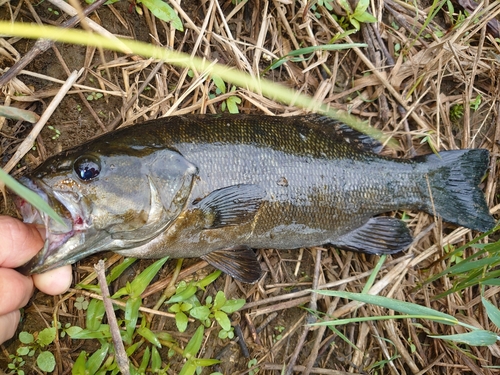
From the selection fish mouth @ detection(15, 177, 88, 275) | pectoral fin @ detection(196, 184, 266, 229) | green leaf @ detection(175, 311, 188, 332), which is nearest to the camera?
fish mouth @ detection(15, 177, 88, 275)

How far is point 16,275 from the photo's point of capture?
103 inches

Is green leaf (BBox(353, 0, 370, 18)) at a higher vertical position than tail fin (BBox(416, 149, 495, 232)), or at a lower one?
higher

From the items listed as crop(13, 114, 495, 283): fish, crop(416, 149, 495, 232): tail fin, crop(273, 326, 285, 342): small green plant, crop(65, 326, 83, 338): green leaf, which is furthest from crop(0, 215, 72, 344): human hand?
crop(416, 149, 495, 232): tail fin

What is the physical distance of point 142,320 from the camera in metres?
2.99

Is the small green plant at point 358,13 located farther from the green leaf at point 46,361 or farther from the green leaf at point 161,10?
the green leaf at point 46,361

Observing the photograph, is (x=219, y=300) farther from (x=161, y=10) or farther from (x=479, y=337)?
(x=161, y=10)

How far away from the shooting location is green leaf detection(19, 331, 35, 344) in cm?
282

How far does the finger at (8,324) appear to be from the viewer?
8.58 feet

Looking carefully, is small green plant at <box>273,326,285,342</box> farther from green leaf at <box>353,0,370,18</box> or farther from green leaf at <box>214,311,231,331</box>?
green leaf at <box>353,0,370,18</box>

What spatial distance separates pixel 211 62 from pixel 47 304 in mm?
A: 2338

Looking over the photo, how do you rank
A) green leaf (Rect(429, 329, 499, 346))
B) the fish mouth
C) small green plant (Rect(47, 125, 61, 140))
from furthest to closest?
small green plant (Rect(47, 125, 61, 140)) < the fish mouth < green leaf (Rect(429, 329, 499, 346))

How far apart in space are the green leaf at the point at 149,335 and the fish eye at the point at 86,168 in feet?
4.03

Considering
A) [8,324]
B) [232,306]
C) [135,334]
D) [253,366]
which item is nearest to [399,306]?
[232,306]

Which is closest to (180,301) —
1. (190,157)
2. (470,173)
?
(190,157)
